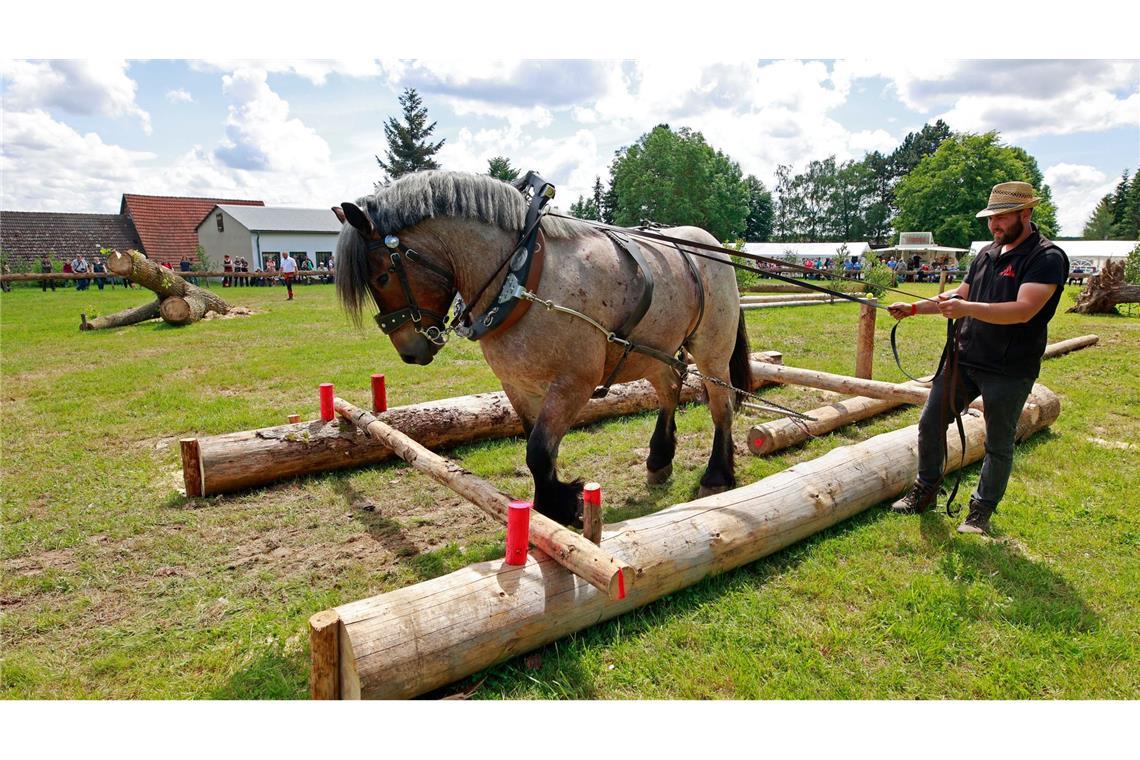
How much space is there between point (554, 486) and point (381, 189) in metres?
1.88

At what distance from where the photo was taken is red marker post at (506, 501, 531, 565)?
8.64 feet

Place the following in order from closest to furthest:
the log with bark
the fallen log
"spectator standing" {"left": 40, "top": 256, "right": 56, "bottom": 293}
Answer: the fallen log → the log with bark → "spectator standing" {"left": 40, "top": 256, "right": 56, "bottom": 293}

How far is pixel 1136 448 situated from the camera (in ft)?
17.8

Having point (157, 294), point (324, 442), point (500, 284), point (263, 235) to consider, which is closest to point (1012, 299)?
point (500, 284)

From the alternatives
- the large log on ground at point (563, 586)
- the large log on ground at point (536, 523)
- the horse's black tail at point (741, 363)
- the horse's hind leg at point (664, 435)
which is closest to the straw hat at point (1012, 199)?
the large log on ground at point (563, 586)

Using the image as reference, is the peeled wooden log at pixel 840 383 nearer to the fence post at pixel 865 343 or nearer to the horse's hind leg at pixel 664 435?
the fence post at pixel 865 343

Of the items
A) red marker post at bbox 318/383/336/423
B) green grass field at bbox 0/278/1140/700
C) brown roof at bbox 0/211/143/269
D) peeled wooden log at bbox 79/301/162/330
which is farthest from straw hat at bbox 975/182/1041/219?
brown roof at bbox 0/211/143/269

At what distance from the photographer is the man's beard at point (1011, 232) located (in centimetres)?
341

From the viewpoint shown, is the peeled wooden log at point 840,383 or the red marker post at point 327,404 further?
the peeled wooden log at point 840,383

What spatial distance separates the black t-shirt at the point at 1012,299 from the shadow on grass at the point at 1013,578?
3.59 feet

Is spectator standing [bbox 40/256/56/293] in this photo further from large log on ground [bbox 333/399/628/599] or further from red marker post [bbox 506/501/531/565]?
red marker post [bbox 506/501/531/565]

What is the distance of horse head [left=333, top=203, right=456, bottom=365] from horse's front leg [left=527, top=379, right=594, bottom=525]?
0.70 meters

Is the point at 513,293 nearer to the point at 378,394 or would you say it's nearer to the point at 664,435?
the point at 664,435

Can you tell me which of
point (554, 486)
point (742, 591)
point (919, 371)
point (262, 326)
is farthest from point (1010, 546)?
point (262, 326)
